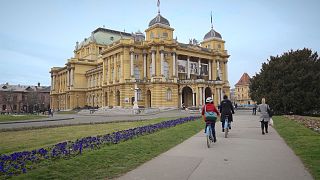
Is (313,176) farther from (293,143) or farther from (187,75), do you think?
(187,75)

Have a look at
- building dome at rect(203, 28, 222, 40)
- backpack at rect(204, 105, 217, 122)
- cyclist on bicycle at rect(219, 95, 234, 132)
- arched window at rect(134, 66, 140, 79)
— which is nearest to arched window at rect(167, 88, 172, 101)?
arched window at rect(134, 66, 140, 79)

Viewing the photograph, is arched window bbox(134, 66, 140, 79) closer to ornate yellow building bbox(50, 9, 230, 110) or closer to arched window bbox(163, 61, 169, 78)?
ornate yellow building bbox(50, 9, 230, 110)

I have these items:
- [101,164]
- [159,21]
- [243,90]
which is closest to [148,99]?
[159,21]

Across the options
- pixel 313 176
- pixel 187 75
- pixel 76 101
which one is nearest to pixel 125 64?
pixel 187 75

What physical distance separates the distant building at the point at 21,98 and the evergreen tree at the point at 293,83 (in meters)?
101

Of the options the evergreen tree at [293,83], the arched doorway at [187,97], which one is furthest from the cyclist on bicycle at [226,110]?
the arched doorway at [187,97]

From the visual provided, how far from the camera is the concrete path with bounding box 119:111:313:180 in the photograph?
7.21 meters

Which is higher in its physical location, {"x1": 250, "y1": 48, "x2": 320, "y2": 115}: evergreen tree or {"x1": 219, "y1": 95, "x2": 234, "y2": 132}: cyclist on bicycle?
{"x1": 250, "y1": 48, "x2": 320, "y2": 115}: evergreen tree

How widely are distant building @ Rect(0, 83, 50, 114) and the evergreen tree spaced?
10082 centimetres

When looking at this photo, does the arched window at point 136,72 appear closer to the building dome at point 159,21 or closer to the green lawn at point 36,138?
the building dome at point 159,21

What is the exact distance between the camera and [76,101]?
9838 centimetres

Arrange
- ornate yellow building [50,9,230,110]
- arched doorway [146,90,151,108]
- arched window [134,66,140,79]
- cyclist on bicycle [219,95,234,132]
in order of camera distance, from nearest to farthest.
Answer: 1. cyclist on bicycle [219,95,234,132]
2. ornate yellow building [50,9,230,110]
3. arched doorway [146,90,151,108]
4. arched window [134,66,140,79]

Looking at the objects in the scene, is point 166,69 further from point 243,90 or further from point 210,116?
point 243,90

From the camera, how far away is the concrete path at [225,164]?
284 inches
